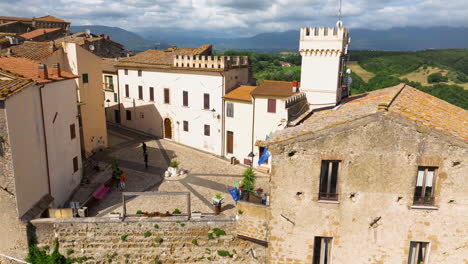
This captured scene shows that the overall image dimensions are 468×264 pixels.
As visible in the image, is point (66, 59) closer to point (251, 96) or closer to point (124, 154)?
point (124, 154)

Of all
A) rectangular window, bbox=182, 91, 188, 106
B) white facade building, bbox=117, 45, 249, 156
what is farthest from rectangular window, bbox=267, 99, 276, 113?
rectangular window, bbox=182, 91, 188, 106

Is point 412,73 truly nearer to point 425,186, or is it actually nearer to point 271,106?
point 271,106

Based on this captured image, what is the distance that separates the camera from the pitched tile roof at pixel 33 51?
78.6 ft

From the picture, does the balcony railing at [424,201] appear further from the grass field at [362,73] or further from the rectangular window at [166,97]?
the grass field at [362,73]

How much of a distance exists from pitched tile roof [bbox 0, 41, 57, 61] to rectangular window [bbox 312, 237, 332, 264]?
22578mm

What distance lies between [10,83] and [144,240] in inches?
388

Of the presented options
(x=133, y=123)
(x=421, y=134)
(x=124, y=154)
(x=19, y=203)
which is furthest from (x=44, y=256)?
(x=133, y=123)

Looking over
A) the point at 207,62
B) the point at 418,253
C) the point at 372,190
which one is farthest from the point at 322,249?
the point at 207,62

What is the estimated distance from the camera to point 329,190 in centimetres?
1320

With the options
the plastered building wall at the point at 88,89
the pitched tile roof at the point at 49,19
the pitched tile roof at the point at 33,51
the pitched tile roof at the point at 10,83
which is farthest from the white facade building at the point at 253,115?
the pitched tile roof at the point at 49,19

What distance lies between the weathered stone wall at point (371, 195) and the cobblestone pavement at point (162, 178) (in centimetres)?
584

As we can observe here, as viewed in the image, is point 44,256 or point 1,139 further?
point 44,256

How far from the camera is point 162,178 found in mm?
24344

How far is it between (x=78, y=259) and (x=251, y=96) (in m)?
17.4
